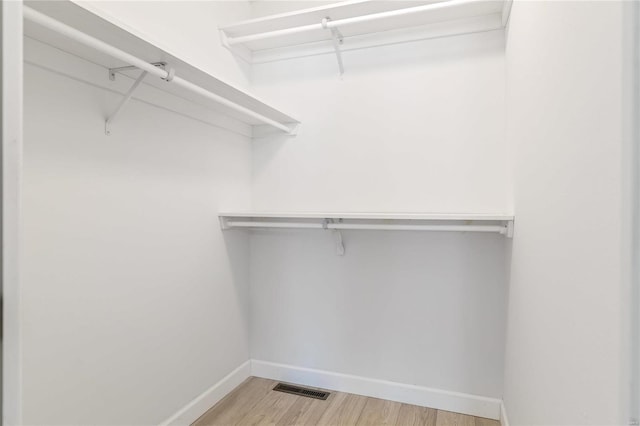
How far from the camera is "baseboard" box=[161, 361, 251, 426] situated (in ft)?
6.21

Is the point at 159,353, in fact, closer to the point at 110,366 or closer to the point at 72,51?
the point at 110,366

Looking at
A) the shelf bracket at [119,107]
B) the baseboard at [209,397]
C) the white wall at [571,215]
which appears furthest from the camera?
the baseboard at [209,397]

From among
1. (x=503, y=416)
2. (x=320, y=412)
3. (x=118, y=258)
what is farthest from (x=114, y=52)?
(x=503, y=416)

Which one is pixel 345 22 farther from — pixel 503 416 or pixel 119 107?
pixel 503 416

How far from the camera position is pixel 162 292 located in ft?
5.86

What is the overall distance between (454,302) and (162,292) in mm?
1584

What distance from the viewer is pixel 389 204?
221 cm

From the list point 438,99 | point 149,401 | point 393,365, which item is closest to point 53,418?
point 149,401

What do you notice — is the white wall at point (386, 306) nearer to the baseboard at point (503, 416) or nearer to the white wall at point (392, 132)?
the baseboard at point (503, 416)

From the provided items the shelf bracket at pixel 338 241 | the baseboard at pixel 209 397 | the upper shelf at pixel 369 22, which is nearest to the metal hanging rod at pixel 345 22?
the upper shelf at pixel 369 22

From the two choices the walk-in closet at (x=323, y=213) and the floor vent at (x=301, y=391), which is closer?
the walk-in closet at (x=323, y=213)

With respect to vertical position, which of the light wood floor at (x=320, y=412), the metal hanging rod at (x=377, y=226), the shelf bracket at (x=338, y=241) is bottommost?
the light wood floor at (x=320, y=412)

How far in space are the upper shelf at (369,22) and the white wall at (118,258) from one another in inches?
26.2

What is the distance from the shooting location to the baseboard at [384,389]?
205 centimetres
